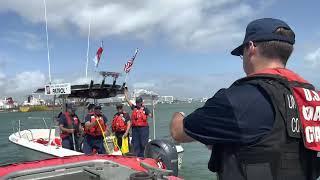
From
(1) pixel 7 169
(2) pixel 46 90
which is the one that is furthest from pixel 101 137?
(1) pixel 7 169

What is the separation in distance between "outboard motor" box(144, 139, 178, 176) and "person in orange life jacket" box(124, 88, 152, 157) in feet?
16.9

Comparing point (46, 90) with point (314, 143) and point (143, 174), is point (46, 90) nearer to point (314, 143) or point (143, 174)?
point (143, 174)

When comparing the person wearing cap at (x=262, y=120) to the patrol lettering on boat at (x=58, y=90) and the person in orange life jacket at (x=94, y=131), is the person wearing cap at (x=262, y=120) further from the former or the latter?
the person in orange life jacket at (x=94, y=131)

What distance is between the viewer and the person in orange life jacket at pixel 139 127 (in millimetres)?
11180

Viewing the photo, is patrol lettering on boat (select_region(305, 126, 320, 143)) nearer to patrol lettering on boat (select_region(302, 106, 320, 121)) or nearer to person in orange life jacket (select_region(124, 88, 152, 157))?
patrol lettering on boat (select_region(302, 106, 320, 121))

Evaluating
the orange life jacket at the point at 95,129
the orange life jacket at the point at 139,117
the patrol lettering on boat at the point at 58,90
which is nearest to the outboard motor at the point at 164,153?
the orange life jacket at the point at 95,129

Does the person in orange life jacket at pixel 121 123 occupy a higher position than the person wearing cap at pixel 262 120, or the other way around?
the person wearing cap at pixel 262 120

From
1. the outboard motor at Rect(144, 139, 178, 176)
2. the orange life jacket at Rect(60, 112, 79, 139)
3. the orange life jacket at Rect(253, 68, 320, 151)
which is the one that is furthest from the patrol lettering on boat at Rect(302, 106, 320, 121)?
the orange life jacket at Rect(60, 112, 79, 139)

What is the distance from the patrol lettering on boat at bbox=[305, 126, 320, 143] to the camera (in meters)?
1.91

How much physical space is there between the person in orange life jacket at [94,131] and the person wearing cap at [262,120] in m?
8.76

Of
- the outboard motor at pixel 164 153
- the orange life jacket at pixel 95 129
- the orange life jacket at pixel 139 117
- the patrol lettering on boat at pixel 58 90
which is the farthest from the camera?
the orange life jacket at pixel 139 117

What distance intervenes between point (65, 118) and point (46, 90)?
2.85 feet

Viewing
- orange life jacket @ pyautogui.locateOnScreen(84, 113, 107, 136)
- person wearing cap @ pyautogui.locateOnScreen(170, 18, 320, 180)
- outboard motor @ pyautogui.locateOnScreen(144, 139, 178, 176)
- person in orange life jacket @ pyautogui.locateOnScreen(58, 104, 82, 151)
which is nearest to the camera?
person wearing cap @ pyautogui.locateOnScreen(170, 18, 320, 180)

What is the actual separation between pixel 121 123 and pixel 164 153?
5511 millimetres
